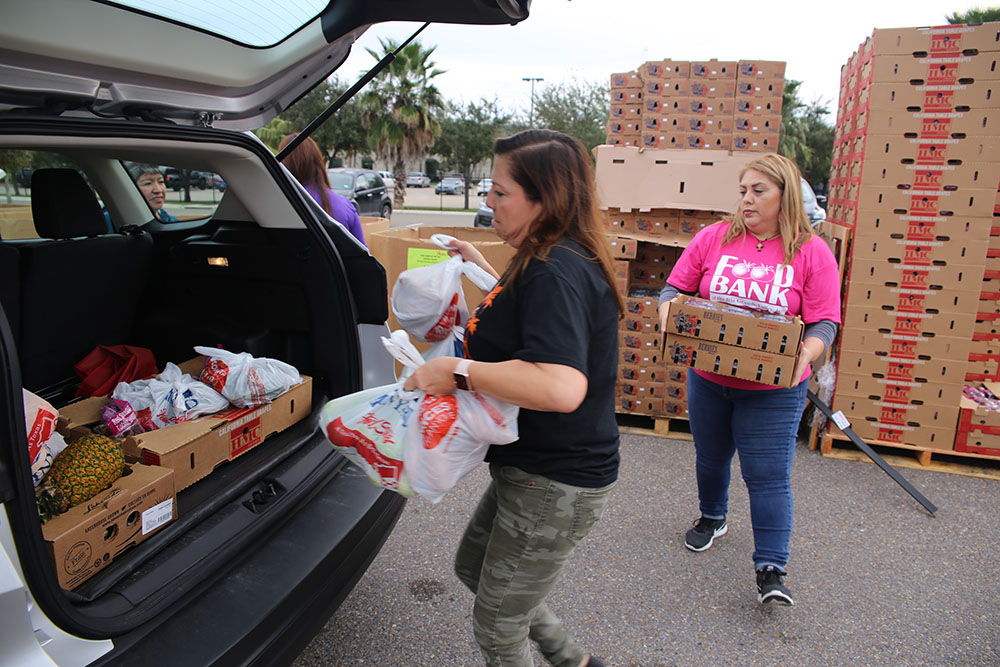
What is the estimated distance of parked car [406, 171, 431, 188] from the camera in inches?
1893

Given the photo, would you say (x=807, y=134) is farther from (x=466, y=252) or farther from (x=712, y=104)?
(x=466, y=252)

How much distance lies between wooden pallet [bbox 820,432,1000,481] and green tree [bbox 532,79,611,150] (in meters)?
19.6

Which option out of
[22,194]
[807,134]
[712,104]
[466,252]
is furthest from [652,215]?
[807,134]

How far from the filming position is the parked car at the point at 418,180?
48.1 metres

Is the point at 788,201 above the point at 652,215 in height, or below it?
above

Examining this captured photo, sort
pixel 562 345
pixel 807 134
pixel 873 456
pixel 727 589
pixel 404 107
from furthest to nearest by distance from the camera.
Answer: pixel 807 134, pixel 404 107, pixel 873 456, pixel 727 589, pixel 562 345

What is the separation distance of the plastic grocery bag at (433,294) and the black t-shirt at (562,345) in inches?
16.3

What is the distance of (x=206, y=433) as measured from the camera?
2188 millimetres

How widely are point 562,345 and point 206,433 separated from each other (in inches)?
54.0

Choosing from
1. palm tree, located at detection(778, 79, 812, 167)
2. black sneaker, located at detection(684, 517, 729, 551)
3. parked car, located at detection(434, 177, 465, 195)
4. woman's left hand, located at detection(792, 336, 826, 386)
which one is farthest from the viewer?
parked car, located at detection(434, 177, 465, 195)

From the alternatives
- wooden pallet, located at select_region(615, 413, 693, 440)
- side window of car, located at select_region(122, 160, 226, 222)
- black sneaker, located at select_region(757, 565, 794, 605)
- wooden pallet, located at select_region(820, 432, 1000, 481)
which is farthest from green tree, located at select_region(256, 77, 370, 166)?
black sneaker, located at select_region(757, 565, 794, 605)

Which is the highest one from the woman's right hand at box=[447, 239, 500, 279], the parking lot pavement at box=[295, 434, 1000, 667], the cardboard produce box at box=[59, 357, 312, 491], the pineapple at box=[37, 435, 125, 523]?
the woman's right hand at box=[447, 239, 500, 279]

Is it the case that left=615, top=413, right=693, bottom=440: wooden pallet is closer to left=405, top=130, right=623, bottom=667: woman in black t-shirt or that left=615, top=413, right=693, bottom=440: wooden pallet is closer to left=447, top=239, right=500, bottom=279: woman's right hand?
left=447, top=239, right=500, bottom=279: woman's right hand

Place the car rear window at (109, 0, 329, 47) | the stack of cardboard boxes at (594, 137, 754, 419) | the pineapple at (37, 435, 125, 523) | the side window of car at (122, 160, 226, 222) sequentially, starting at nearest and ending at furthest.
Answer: the pineapple at (37, 435, 125, 523) → the car rear window at (109, 0, 329, 47) → the side window of car at (122, 160, 226, 222) → the stack of cardboard boxes at (594, 137, 754, 419)
